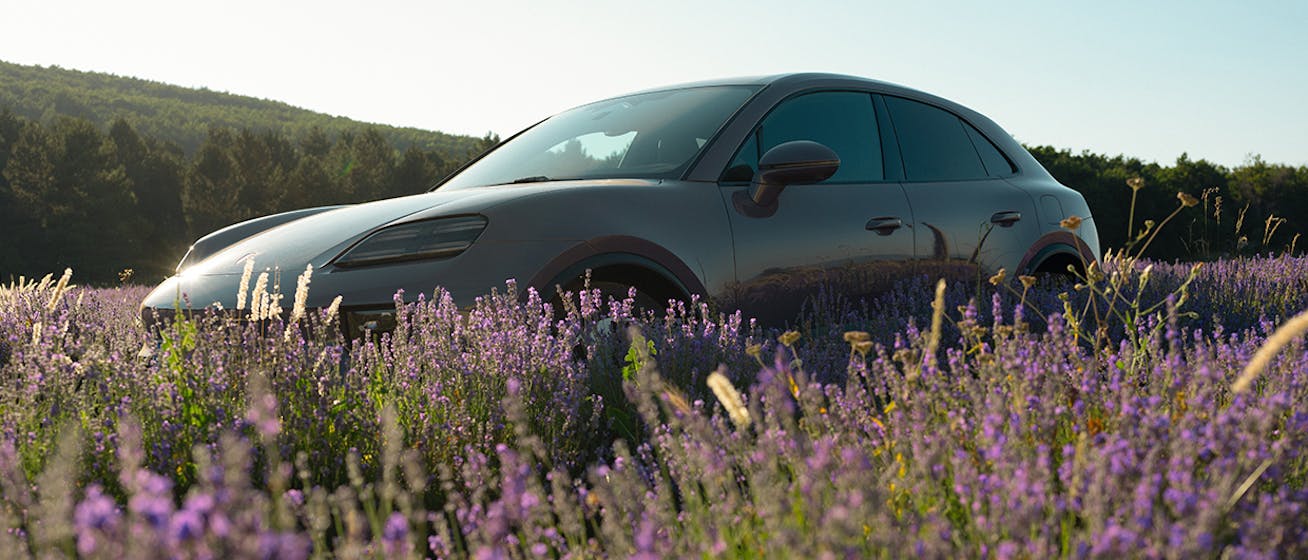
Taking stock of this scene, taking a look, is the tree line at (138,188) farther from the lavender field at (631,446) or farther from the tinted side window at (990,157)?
the lavender field at (631,446)

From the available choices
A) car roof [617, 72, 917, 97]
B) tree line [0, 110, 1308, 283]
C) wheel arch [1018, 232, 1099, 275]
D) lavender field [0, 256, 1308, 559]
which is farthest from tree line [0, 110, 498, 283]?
lavender field [0, 256, 1308, 559]

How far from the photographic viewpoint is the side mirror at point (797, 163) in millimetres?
4301

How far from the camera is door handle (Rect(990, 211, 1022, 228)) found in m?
5.70

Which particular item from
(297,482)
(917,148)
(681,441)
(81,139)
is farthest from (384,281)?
(81,139)

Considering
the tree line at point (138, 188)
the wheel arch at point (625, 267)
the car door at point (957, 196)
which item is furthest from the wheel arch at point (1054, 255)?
the tree line at point (138, 188)

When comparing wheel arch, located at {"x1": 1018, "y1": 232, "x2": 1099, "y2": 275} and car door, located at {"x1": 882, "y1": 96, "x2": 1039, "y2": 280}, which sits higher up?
car door, located at {"x1": 882, "y1": 96, "x2": 1039, "y2": 280}

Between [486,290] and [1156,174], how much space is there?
125 ft

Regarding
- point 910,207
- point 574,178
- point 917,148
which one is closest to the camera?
point 574,178

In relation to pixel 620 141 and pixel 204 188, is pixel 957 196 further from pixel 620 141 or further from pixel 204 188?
pixel 204 188

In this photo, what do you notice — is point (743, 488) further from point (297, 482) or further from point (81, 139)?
point (81, 139)

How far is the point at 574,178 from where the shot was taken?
4688 mm

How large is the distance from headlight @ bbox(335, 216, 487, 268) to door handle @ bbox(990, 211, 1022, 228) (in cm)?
327

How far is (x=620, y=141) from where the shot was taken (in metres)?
4.91

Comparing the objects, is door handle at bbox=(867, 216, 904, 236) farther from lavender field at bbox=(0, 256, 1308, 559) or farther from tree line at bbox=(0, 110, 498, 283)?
tree line at bbox=(0, 110, 498, 283)
